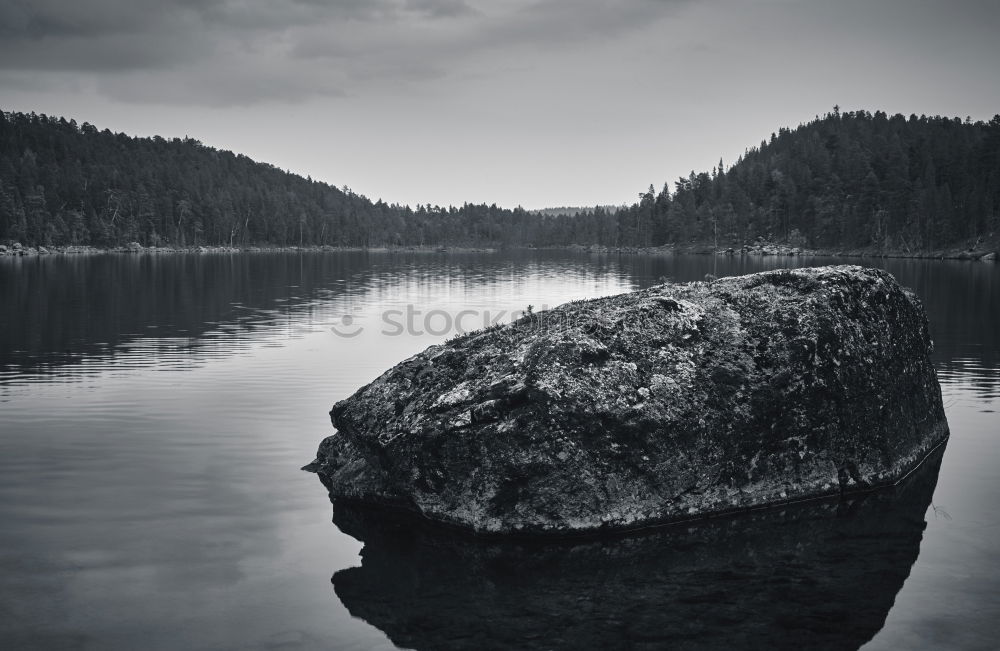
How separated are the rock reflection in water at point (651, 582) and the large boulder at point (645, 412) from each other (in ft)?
1.86

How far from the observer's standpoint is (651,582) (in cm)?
1082

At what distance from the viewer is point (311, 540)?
1229 centimetres

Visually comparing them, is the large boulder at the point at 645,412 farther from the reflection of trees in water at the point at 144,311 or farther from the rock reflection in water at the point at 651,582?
the reflection of trees in water at the point at 144,311

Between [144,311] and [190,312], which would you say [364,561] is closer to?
[190,312]

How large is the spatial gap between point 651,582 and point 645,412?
9.93 feet

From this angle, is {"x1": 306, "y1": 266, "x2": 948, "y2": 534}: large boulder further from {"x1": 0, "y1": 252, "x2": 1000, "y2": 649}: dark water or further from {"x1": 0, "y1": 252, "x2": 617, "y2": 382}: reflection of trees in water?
{"x1": 0, "y1": 252, "x2": 617, "y2": 382}: reflection of trees in water

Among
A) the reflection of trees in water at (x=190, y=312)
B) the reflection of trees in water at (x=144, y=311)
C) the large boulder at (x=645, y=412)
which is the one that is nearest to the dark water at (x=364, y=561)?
the large boulder at (x=645, y=412)

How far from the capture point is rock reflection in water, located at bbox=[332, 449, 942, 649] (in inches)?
364

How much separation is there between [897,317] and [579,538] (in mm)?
9410

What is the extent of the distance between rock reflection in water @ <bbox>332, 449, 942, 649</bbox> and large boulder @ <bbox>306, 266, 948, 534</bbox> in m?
0.57

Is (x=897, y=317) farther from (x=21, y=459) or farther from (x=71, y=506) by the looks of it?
(x=21, y=459)

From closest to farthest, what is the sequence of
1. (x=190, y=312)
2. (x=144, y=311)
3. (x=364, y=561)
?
(x=364, y=561) → (x=144, y=311) → (x=190, y=312)

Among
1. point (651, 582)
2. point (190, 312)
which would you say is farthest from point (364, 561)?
point (190, 312)

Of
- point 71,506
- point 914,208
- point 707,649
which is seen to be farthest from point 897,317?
point 914,208
